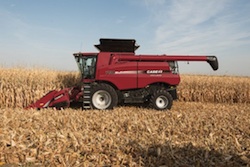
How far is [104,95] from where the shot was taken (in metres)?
8.85

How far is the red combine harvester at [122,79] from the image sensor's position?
8.72m

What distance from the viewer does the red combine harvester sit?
8.72 m

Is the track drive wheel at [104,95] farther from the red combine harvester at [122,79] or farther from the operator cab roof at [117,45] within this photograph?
the operator cab roof at [117,45]

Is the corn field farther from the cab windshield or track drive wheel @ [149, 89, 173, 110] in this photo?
the cab windshield

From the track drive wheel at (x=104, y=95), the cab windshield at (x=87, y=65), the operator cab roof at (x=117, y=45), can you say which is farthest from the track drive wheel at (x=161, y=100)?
the cab windshield at (x=87, y=65)

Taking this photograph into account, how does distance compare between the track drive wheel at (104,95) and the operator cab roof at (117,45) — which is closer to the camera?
the track drive wheel at (104,95)

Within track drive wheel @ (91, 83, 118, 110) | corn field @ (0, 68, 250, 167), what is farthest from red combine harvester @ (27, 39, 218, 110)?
corn field @ (0, 68, 250, 167)

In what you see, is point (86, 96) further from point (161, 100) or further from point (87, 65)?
point (161, 100)

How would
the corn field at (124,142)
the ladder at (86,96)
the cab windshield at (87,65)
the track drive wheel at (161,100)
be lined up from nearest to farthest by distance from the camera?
the corn field at (124,142)
the ladder at (86,96)
the track drive wheel at (161,100)
the cab windshield at (87,65)

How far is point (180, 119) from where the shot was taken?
6.51 m

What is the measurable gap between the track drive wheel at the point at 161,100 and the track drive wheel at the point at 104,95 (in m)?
1.30

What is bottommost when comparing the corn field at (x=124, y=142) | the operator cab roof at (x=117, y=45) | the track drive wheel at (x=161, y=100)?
the corn field at (x=124, y=142)

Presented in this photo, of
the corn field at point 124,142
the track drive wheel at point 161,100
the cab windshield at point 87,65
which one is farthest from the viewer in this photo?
the cab windshield at point 87,65

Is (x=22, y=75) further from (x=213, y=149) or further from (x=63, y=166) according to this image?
(x=213, y=149)
